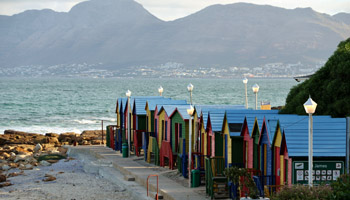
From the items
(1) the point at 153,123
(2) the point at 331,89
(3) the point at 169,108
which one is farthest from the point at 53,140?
(2) the point at 331,89

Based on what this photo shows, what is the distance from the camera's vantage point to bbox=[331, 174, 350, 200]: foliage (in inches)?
588

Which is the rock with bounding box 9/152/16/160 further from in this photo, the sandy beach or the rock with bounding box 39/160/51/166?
the sandy beach

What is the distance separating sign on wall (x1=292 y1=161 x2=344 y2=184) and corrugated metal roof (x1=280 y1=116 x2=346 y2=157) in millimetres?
261

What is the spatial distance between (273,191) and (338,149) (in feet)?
7.31

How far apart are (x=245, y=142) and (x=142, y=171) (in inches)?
333

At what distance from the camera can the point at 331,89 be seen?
950 inches

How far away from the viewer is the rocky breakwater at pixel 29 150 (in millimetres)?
35062

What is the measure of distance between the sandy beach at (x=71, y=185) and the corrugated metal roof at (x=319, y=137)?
25.0 feet

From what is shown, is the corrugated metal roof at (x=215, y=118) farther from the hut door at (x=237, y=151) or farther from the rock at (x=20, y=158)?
the rock at (x=20, y=158)

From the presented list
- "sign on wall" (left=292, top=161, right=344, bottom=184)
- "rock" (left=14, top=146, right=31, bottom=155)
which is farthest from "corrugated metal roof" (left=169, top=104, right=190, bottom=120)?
"rock" (left=14, top=146, right=31, bottom=155)

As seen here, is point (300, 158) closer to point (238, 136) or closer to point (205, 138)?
point (238, 136)

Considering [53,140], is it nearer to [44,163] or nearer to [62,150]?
[62,150]

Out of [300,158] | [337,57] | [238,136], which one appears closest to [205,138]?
[238,136]

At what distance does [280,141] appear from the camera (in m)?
19.2
